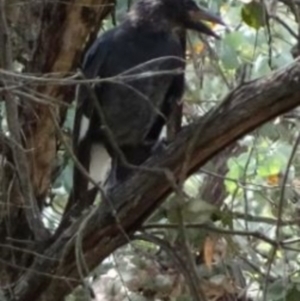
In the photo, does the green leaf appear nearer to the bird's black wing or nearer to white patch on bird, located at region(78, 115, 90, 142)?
the bird's black wing

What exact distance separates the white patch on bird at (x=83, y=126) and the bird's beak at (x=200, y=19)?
384 millimetres

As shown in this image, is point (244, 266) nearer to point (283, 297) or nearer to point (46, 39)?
point (283, 297)

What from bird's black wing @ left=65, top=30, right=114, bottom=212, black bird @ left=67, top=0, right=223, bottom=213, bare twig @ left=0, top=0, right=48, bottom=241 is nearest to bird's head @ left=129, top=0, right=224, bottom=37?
black bird @ left=67, top=0, right=223, bottom=213

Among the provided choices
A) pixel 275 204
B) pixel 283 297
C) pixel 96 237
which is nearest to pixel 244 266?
pixel 275 204

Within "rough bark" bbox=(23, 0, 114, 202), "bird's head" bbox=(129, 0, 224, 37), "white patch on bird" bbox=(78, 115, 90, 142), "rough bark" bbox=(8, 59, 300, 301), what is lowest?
"rough bark" bbox=(8, 59, 300, 301)

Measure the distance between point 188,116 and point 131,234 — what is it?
0.86 metres

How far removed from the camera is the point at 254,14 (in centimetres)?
229

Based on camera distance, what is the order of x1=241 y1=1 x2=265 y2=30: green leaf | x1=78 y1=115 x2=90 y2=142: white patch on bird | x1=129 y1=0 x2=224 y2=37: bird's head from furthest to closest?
x1=129 y1=0 x2=224 y2=37: bird's head < x1=78 y1=115 x2=90 y2=142: white patch on bird < x1=241 y1=1 x2=265 y2=30: green leaf

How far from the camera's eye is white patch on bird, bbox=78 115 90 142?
2.62 meters

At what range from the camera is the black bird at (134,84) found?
268 centimetres

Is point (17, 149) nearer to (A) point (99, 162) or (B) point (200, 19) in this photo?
(A) point (99, 162)

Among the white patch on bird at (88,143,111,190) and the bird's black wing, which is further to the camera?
the white patch on bird at (88,143,111,190)

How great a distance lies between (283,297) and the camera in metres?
2.15

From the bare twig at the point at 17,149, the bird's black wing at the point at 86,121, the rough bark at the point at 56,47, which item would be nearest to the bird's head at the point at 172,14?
the bird's black wing at the point at 86,121
